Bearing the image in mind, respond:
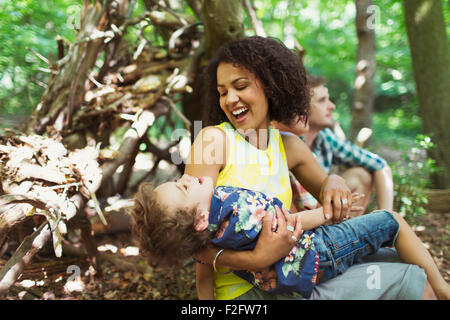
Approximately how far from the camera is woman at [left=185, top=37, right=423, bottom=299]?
1628 mm

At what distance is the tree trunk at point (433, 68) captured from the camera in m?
3.60

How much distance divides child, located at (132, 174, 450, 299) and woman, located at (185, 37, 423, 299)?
0.26 ft

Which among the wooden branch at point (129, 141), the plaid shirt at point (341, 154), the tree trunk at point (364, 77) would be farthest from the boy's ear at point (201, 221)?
the tree trunk at point (364, 77)

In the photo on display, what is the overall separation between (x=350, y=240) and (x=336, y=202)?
0.21 meters

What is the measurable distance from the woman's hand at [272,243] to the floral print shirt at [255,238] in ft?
0.08

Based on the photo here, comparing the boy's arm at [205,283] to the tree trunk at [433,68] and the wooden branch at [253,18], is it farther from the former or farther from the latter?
the tree trunk at [433,68]

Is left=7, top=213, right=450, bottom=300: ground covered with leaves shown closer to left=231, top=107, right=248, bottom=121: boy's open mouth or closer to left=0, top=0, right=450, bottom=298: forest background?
left=0, top=0, right=450, bottom=298: forest background

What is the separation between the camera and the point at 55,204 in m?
1.91

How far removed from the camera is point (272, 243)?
145cm

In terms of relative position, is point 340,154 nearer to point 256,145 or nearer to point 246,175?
point 256,145

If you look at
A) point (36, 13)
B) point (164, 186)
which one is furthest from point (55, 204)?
point (36, 13)

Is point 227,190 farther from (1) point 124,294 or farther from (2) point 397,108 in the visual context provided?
(2) point 397,108

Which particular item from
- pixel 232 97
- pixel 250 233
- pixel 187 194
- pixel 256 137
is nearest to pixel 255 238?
pixel 250 233

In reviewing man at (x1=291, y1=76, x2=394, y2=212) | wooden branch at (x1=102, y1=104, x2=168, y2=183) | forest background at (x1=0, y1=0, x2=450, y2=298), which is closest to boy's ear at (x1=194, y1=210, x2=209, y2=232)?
forest background at (x1=0, y1=0, x2=450, y2=298)
